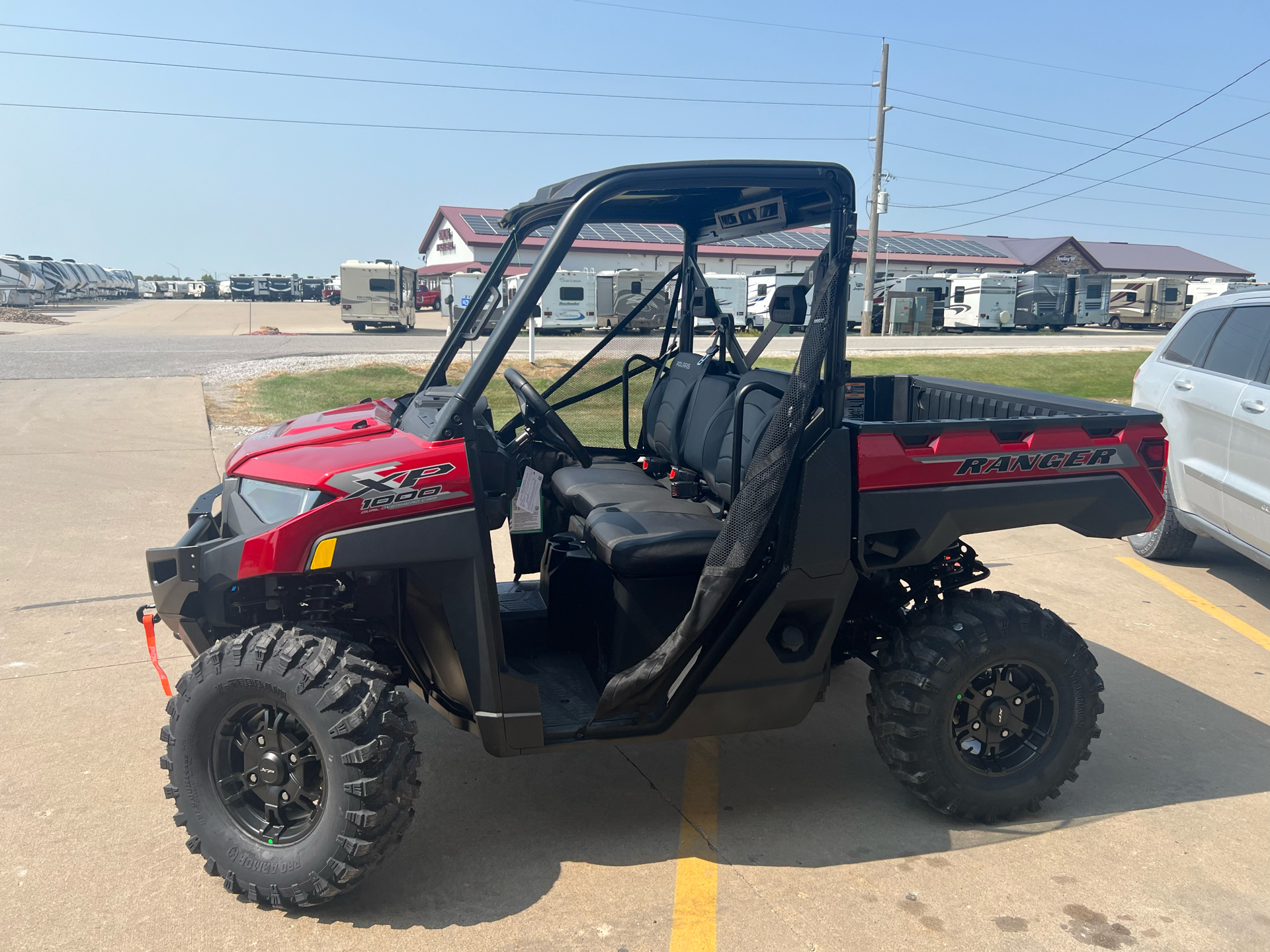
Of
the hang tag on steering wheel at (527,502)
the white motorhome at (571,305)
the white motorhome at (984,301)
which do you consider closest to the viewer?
the hang tag on steering wheel at (527,502)

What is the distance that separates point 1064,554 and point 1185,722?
2.74m

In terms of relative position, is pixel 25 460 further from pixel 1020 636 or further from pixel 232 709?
pixel 1020 636

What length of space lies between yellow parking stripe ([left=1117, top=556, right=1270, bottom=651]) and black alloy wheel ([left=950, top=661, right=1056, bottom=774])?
8.24 feet

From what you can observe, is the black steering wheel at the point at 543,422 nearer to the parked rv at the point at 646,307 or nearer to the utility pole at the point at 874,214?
the parked rv at the point at 646,307

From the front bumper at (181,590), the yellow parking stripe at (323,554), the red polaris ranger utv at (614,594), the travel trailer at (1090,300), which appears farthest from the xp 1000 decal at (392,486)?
the travel trailer at (1090,300)

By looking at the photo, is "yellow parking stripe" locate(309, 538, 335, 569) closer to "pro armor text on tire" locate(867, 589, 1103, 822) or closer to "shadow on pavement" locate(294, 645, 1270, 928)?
"shadow on pavement" locate(294, 645, 1270, 928)

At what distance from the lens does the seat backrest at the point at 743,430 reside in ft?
12.1

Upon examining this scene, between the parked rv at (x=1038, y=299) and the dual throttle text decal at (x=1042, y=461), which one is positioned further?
the parked rv at (x=1038, y=299)

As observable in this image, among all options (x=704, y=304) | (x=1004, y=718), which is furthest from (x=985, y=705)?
(x=704, y=304)

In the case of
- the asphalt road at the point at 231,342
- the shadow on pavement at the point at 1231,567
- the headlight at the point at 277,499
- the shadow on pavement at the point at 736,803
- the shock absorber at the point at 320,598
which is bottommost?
the shadow on pavement at the point at 736,803

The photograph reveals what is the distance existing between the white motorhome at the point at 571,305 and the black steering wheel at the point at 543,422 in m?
24.2

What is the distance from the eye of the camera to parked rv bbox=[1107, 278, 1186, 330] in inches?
1563

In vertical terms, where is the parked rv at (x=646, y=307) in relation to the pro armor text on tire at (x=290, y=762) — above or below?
above

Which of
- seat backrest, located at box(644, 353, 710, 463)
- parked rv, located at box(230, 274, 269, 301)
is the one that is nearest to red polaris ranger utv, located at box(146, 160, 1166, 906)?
seat backrest, located at box(644, 353, 710, 463)
